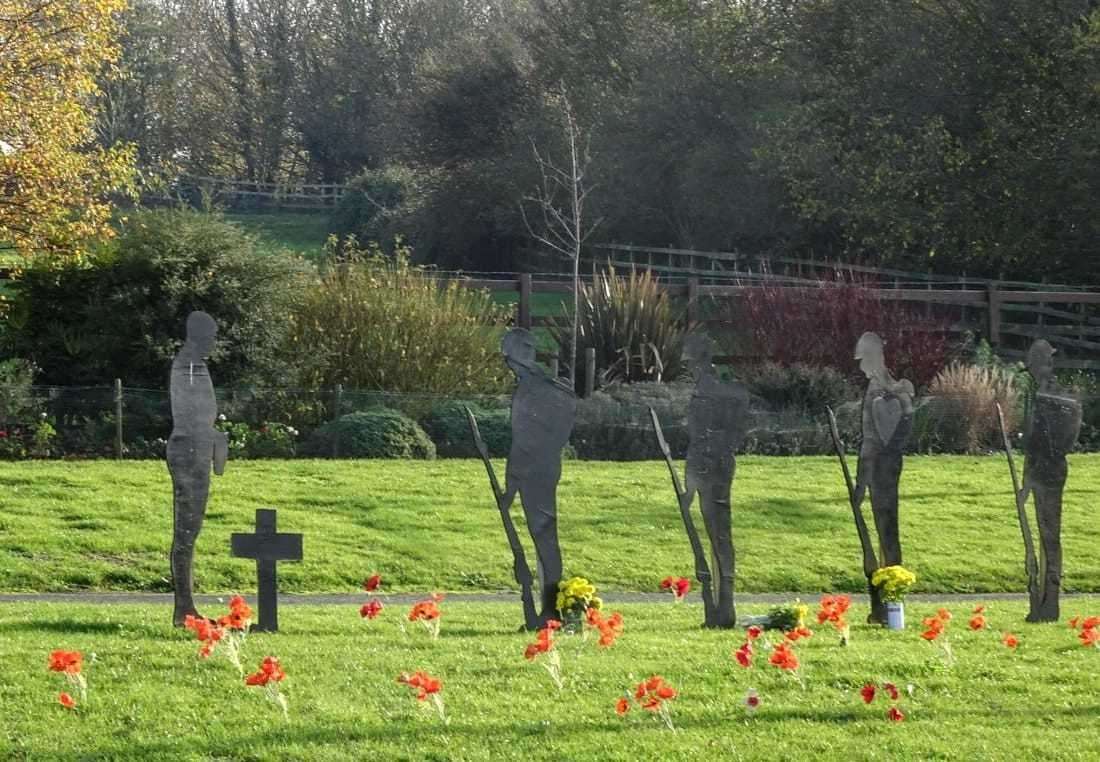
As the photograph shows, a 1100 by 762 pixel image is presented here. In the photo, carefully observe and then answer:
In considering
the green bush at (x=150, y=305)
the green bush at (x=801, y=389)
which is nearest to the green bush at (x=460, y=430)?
the green bush at (x=150, y=305)

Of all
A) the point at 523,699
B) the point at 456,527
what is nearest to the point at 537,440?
the point at 523,699

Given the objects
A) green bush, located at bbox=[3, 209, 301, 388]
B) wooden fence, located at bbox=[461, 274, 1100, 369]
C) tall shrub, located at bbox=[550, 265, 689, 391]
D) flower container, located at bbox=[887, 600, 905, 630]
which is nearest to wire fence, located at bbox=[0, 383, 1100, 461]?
green bush, located at bbox=[3, 209, 301, 388]

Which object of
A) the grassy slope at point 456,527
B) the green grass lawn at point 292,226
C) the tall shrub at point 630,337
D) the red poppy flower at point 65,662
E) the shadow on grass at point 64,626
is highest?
the green grass lawn at point 292,226

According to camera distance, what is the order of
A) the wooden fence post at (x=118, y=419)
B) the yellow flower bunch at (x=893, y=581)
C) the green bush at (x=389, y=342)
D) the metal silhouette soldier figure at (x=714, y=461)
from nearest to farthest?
the metal silhouette soldier figure at (x=714, y=461), the yellow flower bunch at (x=893, y=581), the wooden fence post at (x=118, y=419), the green bush at (x=389, y=342)

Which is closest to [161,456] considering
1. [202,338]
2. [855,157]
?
[202,338]

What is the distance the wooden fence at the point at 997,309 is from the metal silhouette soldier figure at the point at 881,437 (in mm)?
14957

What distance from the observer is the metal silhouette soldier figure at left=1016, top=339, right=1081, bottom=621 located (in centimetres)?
1254

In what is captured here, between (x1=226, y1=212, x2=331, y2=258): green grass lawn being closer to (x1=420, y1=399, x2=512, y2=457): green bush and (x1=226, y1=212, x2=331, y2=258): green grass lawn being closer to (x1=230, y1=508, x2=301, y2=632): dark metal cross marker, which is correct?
(x1=420, y1=399, x2=512, y2=457): green bush

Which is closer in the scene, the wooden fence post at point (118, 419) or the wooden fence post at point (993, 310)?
the wooden fence post at point (118, 419)

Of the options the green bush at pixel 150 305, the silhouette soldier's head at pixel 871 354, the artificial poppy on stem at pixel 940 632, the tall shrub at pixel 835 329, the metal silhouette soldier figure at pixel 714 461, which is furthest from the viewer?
the tall shrub at pixel 835 329

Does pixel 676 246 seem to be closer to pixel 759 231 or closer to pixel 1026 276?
pixel 759 231

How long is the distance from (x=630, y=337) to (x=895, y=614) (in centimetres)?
1392

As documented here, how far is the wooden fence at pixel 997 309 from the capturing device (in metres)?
28.8

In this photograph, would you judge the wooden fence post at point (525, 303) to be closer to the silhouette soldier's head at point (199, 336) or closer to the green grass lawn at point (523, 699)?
the green grass lawn at point (523, 699)
